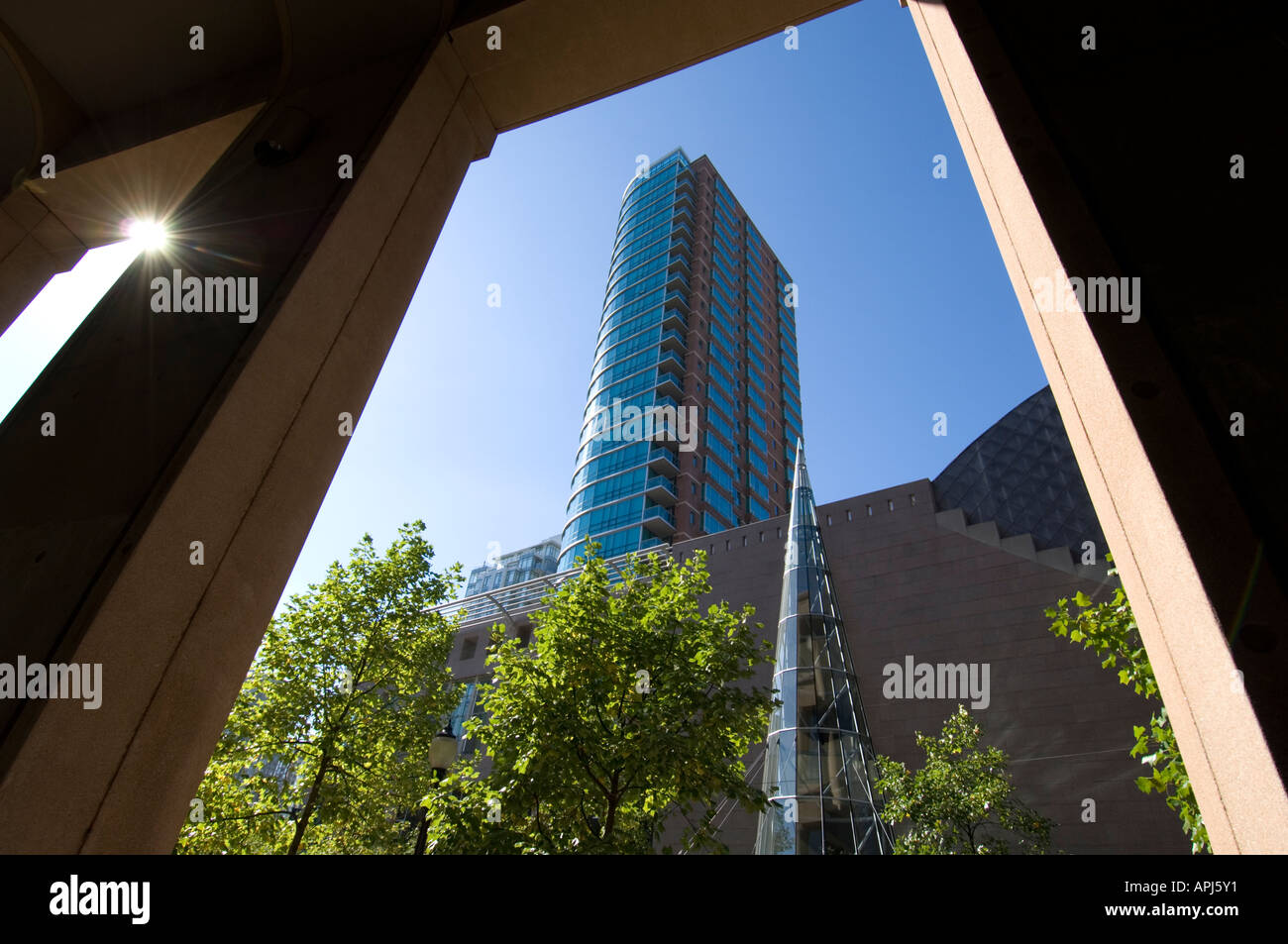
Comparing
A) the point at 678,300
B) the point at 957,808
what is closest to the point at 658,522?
the point at 678,300

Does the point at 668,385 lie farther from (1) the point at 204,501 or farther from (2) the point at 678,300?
(1) the point at 204,501

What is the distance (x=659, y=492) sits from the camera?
160ft

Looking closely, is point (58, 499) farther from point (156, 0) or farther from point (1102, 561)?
point (1102, 561)

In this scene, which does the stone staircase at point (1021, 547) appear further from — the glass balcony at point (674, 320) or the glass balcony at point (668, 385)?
the glass balcony at point (674, 320)

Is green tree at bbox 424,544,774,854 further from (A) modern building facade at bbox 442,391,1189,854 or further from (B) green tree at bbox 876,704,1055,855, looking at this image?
(A) modern building facade at bbox 442,391,1189,854

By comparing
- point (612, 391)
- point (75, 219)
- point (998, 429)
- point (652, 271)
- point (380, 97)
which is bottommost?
point (380, 97)

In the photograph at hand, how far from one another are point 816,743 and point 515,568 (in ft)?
218

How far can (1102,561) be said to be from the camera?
79.6 feet

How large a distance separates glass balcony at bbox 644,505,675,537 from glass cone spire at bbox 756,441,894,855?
24647 millimetres

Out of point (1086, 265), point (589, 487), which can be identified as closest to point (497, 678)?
point (1086, 265)

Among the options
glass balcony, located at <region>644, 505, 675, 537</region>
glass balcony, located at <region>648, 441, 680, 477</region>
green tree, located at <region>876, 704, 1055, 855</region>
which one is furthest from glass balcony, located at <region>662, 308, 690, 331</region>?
green tree, located at <region>876, 704, 1055, 855</region>

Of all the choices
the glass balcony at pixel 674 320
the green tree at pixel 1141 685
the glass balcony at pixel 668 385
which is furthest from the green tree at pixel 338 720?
the glass balcony at pixel 674 320

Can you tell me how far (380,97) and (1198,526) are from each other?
4329 millimetres

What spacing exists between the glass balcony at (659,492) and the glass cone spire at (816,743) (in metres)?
25.5
